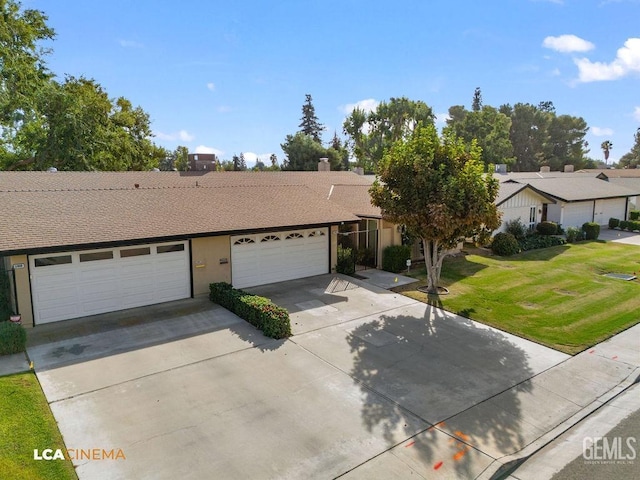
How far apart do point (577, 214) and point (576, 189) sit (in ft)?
10.6

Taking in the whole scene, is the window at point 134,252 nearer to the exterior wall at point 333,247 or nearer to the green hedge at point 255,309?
the green hedge at point 255,309

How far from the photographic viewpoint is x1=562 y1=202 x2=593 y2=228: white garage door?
29.9 m

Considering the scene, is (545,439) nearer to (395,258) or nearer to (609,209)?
(395,258)

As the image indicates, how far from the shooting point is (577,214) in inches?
1220

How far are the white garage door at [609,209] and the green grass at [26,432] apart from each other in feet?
121

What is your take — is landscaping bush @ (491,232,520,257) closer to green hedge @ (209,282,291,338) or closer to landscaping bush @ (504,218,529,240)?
landscaping bush @ (504,218,529,240)

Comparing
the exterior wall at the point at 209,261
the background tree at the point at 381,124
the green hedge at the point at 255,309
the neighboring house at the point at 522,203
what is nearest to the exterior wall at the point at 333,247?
the exterior wall at the point at 209,261

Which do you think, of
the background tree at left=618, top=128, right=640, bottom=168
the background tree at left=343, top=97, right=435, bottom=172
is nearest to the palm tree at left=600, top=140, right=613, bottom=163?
the background tree at left=618, top=128, right=640, bottom=168

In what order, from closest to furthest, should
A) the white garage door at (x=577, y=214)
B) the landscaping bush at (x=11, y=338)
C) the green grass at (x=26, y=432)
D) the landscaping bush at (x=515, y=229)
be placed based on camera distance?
the green grass at (x=26, y=432) → the landscaping bush at (x=11, y=338) → the landscaping bush at (x=515, y=229) → the white garage door at (x=577, y=214)

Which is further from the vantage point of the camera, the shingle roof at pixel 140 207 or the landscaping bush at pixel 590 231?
the landscaping bush at pixel 590 231

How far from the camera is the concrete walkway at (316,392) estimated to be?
6973 millimetres

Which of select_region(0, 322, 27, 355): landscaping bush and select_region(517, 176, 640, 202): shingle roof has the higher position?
select_region(517, 176, 640, 202): shingle roof

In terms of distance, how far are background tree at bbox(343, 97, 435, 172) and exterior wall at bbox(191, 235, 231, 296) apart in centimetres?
4091

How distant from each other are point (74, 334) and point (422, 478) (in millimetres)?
10011
